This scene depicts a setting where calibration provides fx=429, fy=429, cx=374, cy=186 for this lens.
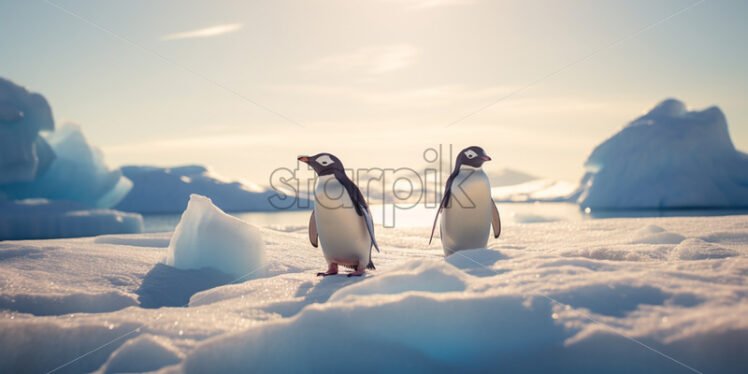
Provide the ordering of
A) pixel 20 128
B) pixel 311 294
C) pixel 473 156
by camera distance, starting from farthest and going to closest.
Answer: pixel 20 128 < pixel 473 156 < pixel 311 294

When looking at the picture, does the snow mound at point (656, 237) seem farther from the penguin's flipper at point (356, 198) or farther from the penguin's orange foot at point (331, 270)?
the penguin's orange foot at point (331, 270)

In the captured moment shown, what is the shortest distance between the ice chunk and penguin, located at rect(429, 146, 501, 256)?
685 inches

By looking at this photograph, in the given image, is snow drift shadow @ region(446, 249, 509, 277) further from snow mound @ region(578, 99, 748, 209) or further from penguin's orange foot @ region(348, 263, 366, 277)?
snow mound @ region(578, 99, 748, 209)

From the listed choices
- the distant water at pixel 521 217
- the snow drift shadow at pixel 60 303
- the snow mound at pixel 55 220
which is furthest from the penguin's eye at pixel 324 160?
the snow mound at pixel 55 220

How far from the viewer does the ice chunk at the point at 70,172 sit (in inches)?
648

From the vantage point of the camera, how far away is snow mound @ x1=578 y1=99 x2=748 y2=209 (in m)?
21.1

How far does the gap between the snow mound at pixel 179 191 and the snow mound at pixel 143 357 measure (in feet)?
81.0

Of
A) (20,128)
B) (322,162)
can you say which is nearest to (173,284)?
(322,162)

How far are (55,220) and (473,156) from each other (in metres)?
16.7

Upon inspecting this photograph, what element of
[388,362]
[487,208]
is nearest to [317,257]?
[487,208]

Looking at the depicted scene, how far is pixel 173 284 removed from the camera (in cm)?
332

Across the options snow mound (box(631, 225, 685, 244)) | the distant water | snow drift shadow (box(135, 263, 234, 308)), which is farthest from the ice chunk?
snow mound (box(631, 225, 685, 244))

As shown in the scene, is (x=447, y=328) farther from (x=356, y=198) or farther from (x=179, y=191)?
(x=179, y=191)

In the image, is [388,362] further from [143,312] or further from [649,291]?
[143,312]
